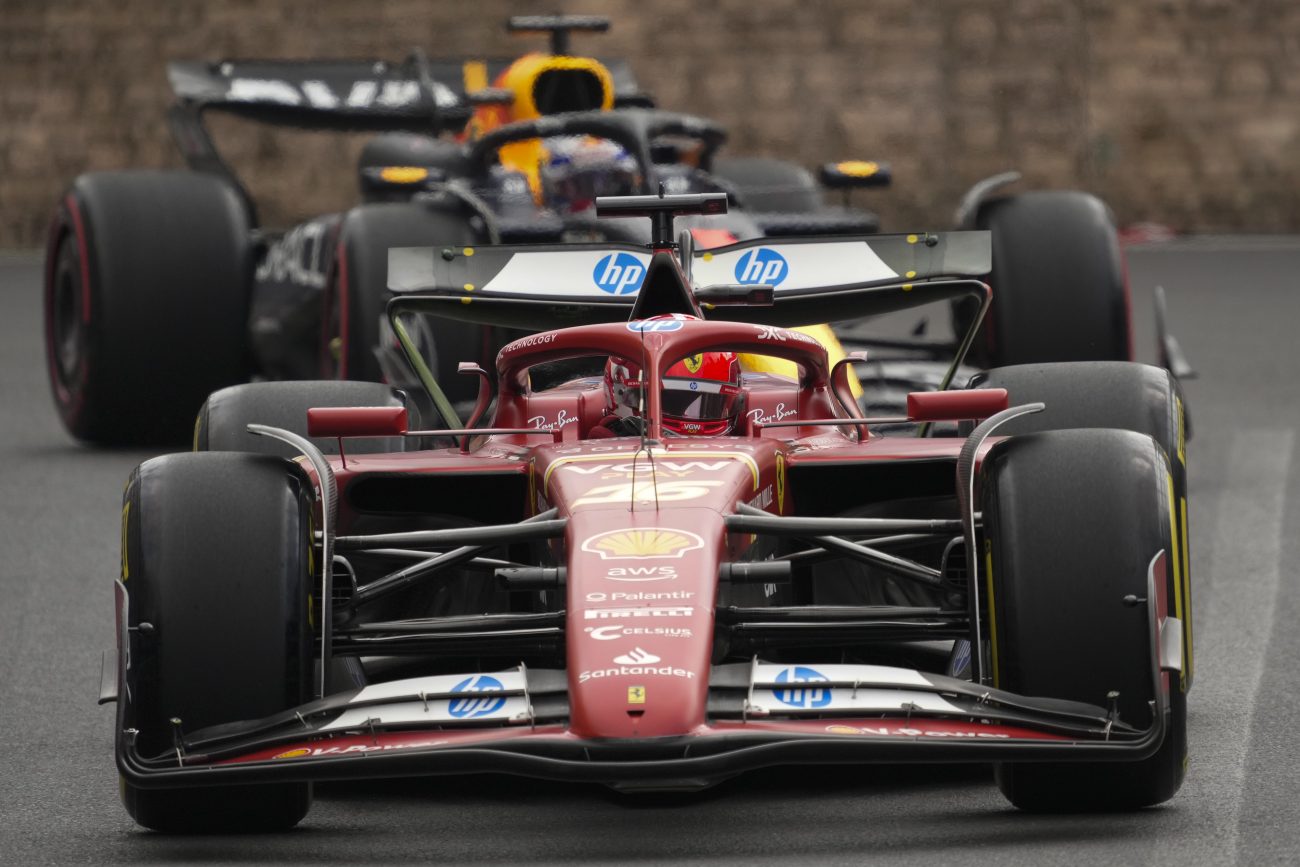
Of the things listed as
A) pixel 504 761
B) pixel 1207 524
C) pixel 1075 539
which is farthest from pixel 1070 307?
pixel 504 761

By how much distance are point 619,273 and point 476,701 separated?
8.42ft

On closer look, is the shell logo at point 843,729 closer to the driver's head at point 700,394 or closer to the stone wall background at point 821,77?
the driver's head at point 700,394

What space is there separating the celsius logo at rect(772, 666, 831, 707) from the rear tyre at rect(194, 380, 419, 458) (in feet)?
6.58

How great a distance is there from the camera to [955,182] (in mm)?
24234

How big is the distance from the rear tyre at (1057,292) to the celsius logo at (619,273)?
9.99 ft

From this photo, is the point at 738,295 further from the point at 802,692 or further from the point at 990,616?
the point at 802,692

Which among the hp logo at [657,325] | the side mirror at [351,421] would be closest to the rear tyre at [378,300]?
the hp logo at [657,325]

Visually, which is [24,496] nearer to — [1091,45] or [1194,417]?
[1194,417]

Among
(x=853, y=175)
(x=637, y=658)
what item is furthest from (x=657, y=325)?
(x=853, y=175)

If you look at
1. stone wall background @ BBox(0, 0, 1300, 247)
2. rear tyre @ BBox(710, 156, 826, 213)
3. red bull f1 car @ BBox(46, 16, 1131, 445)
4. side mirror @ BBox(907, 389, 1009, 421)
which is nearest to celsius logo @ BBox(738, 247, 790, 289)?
side mirror @ BBox(907, 389, 1009, 421)

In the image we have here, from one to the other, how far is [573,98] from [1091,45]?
13.0m

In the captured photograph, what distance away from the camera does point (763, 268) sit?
7105 mm

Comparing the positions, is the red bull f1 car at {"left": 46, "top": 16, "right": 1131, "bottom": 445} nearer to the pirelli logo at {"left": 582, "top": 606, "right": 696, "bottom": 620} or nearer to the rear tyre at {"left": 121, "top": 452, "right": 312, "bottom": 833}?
the rear tyre at {"left": 121, "top": 452, "right": 312, "bottom": 833}

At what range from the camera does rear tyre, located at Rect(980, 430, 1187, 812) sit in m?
4.59
